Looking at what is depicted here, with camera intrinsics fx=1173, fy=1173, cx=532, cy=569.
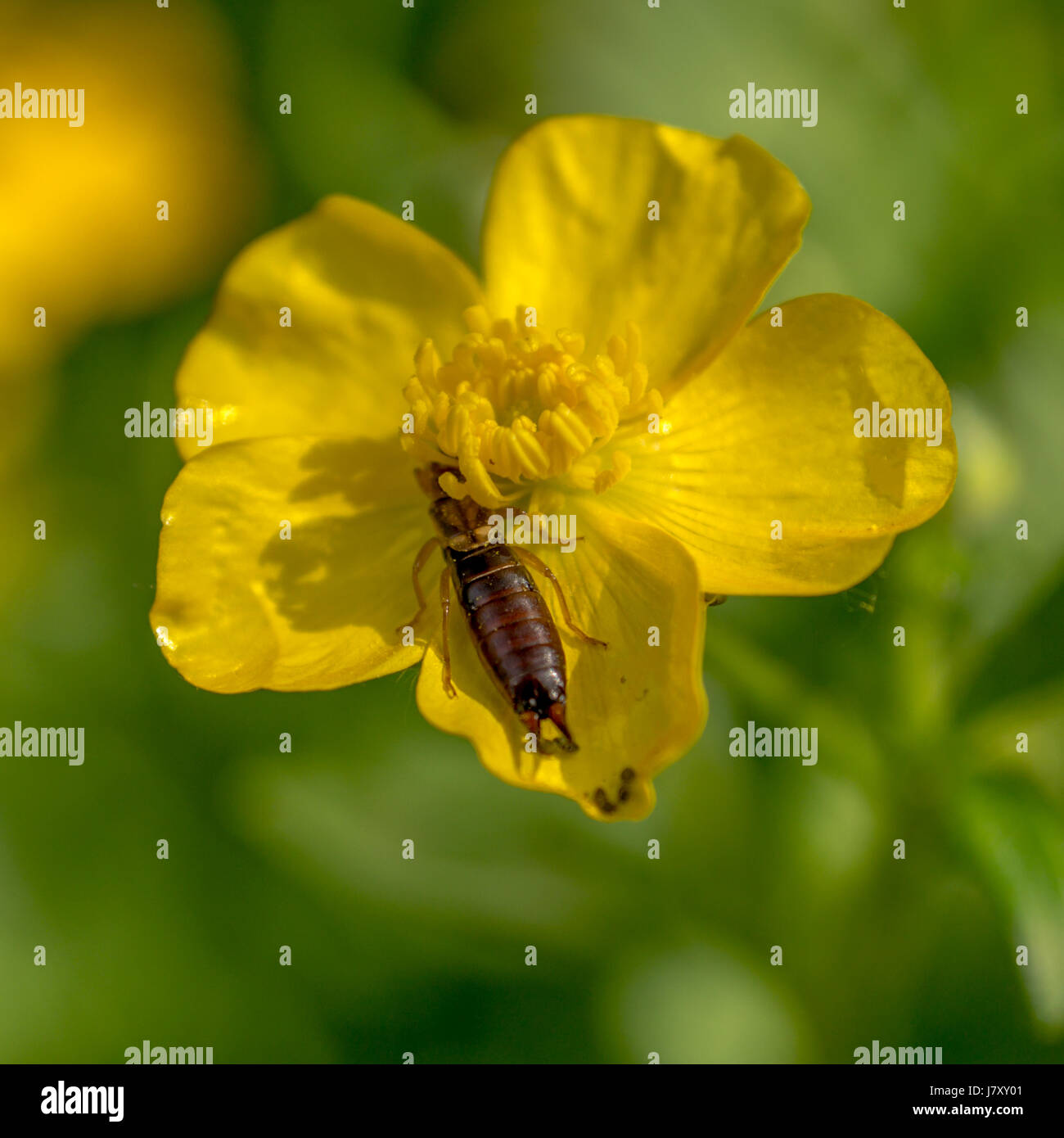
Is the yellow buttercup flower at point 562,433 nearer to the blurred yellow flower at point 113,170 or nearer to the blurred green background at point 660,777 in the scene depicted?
the blurred green background at point 660,777
